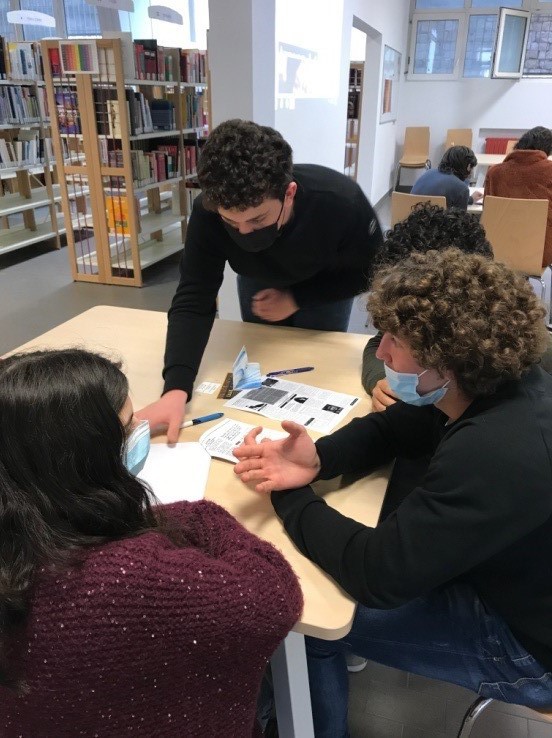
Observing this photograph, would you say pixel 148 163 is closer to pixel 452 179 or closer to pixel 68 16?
pixel 452 179

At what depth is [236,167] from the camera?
1318 millimetres

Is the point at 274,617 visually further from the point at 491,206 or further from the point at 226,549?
the point at 491,206

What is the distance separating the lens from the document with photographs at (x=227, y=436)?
1.20 m

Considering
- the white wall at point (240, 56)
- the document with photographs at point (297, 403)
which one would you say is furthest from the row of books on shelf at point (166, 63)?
the document with photographs at point (297, 403)

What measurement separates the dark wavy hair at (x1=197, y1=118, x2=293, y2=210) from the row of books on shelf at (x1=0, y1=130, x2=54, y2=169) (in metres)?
4.61

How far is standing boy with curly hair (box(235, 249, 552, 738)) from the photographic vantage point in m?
0.80

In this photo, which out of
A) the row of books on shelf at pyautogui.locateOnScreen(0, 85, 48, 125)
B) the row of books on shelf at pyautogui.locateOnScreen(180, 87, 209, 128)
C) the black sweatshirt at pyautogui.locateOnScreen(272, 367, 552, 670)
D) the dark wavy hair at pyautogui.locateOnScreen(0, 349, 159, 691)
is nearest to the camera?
the dark wavy hair at pyautogui.locateOnScreen(0, 349, 159, 691)

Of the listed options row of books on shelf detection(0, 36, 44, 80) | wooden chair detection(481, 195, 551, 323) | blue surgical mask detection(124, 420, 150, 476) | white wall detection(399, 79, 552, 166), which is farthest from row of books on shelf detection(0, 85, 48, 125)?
white wall detection(399, 79, 552, 166)

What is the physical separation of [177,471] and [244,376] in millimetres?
417

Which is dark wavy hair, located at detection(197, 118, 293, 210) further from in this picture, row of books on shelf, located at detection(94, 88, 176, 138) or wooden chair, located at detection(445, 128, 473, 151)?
wooden chair, located at detection(445, 128, 473, 151)

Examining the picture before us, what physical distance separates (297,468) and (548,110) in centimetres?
902

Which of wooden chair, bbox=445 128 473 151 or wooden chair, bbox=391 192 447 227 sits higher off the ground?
wooden chair, bbox=445 128 473 151

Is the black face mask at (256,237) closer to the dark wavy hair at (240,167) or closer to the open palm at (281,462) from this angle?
the dark wavy hair at (240,167)

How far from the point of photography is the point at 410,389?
965 mm
